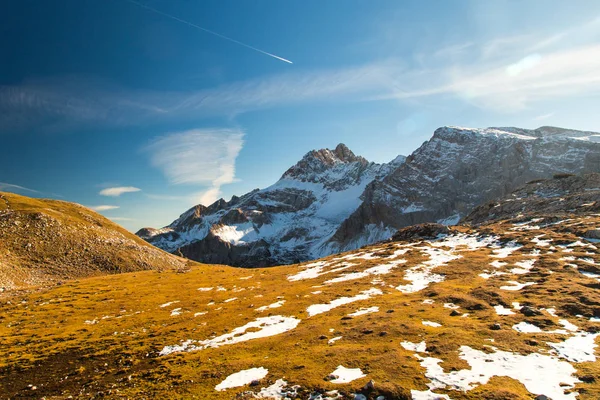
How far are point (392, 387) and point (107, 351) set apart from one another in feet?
86.1

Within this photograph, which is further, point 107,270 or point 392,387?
point 107,270

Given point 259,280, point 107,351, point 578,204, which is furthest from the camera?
point 578,204

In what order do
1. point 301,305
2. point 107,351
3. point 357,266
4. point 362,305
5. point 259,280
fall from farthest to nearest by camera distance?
point 259,280, point 357,266, point 301,305, point 362,305, point 107,351

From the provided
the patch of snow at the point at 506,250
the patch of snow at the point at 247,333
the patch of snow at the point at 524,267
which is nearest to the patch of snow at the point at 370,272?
the patch of snow at the point at 506,250

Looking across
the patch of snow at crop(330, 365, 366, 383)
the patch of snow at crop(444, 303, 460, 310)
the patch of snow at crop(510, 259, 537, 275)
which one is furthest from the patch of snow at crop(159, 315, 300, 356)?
the patch of snow at crop(510, 259, 537, 275)

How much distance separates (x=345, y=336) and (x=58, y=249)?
9507 centimetres

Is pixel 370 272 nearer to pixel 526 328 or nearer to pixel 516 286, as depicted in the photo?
pixel 516 286

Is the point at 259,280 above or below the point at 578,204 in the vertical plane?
below

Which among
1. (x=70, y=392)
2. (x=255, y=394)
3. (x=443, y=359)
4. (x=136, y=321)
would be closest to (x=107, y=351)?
(x=70, y=392)

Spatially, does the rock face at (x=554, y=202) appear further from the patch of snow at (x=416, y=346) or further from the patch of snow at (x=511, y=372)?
the patch of snow at (x=416, y=346)

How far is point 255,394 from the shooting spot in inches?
683

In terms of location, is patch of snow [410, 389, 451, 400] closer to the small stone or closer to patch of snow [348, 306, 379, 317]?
patch of snow [348, 306, 379, 317]

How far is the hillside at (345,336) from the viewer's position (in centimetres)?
1773

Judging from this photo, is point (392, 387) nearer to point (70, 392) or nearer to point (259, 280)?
point (70, 392)
